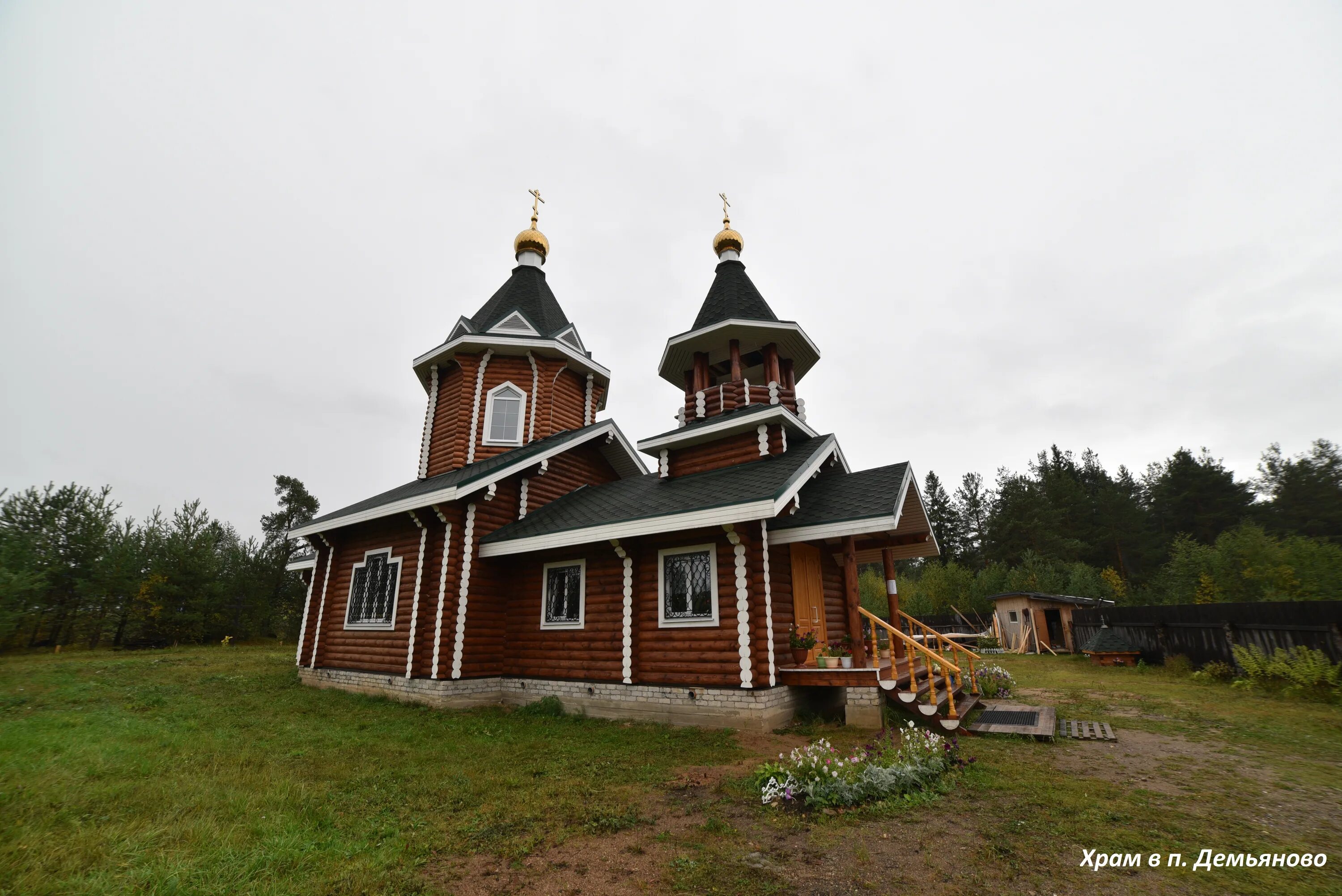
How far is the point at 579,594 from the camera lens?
36.4 feet

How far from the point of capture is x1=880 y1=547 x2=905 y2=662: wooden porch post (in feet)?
34.5

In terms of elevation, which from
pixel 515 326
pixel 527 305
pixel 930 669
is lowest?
pixel 930 669

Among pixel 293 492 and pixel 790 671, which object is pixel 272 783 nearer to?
pixel 790 671

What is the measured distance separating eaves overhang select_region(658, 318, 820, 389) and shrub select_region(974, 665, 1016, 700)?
808 centimetres

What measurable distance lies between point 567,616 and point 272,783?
575 cm

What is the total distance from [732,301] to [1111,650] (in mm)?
17548

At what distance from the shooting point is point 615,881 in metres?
3.90

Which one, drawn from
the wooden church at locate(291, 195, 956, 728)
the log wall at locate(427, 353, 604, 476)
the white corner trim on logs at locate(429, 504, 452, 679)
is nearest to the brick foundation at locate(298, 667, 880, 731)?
the wooden church at locate(291, 195, 956, 728)

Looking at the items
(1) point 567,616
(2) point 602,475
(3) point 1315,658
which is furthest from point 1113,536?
(1) point 567,616

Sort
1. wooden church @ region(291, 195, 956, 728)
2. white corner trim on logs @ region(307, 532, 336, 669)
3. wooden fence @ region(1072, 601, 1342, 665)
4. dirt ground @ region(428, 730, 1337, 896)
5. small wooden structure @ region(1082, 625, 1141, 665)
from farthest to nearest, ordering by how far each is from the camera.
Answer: small wooden structure @ region(1082, 625, 1141, 665), white corner trim on logs @ region(307, 532, 336, 669), wooden fence @ region(1072, 601, 1342, 665), wooden church @ region(291, 195, 956, 728), dirt ground @ region(428, 730, 1337, 896)

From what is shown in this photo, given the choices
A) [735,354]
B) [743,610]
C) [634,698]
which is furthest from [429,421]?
[743,610]

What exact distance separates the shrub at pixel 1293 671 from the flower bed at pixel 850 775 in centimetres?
1048

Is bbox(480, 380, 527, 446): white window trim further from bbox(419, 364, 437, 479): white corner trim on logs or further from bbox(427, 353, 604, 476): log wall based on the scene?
bbox(419, 364, 437, 479): white corner trim on logs

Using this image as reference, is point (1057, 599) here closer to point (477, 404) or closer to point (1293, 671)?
point (1293, 671)
